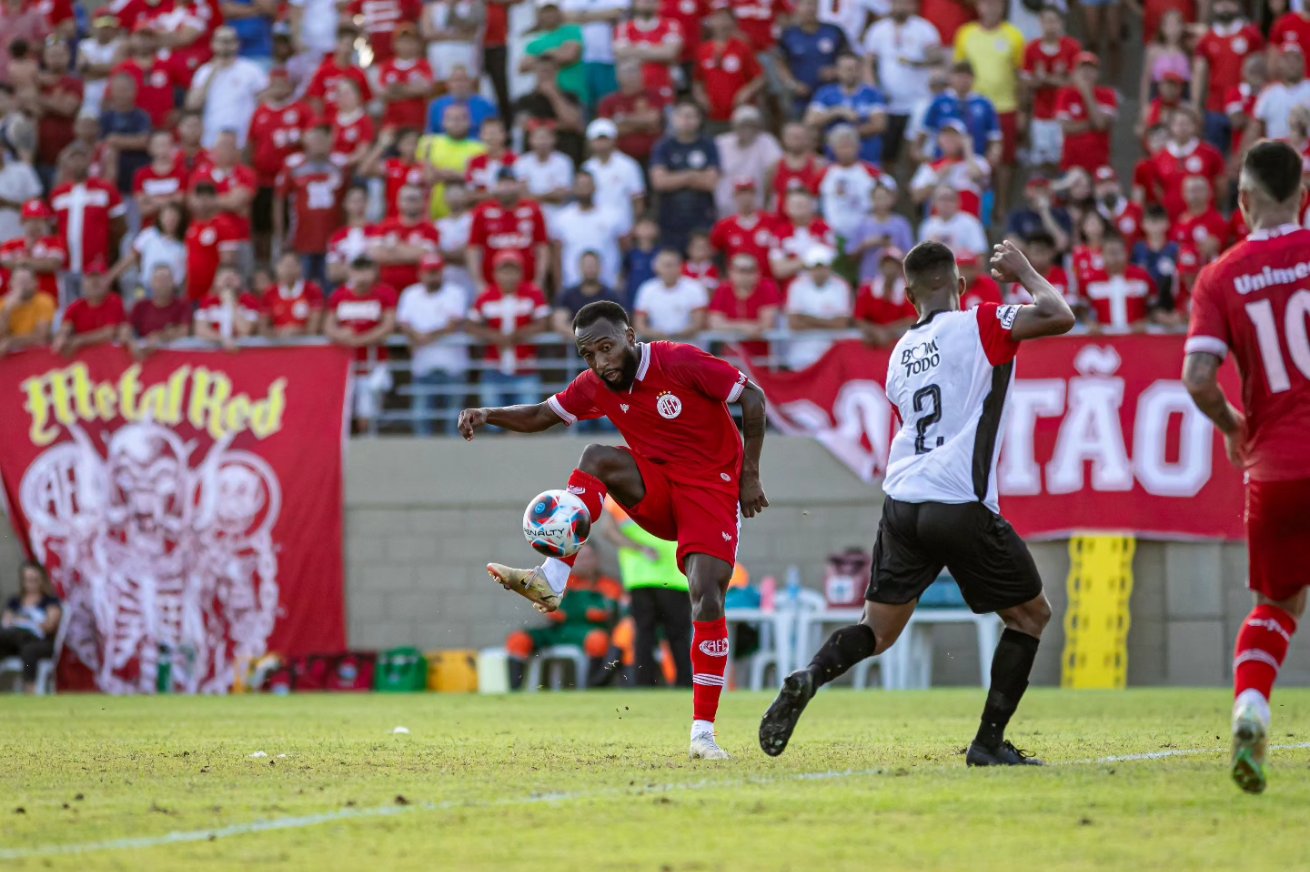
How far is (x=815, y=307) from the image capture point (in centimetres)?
1877

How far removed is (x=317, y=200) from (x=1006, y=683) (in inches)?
572

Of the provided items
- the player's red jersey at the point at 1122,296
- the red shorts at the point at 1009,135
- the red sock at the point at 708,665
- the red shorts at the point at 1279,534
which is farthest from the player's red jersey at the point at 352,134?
the red shorts at the point at 1279,534

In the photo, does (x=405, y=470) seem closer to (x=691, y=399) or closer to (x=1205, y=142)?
(x=1205, y=142)

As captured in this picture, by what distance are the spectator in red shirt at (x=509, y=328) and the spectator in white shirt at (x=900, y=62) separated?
4.62 meters

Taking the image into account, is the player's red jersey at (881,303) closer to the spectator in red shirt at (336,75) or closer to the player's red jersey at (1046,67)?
the player's red jersey at (1046,67)

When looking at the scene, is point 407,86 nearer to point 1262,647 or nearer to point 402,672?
point 402,672

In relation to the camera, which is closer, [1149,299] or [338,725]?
[338,725]

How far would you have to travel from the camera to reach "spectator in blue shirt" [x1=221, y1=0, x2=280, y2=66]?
23.8m

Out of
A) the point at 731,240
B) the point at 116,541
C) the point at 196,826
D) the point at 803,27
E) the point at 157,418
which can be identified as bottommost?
the point at 196,826

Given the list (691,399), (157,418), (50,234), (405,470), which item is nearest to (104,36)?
(50,234)

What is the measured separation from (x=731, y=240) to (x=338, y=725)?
8.81 metres

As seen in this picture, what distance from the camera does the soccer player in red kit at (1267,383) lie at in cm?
671

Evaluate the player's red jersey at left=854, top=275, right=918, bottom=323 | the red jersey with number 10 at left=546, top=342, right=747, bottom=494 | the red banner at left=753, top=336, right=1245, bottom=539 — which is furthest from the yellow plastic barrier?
the red jersey with number 10 at left=546, top=342, right=747, bottom=494

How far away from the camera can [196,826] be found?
6.21 metres
